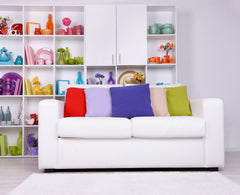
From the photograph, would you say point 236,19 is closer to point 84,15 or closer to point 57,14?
point 84,15

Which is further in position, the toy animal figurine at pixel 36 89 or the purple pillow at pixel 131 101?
the toy animal figurine at pixel 36 89

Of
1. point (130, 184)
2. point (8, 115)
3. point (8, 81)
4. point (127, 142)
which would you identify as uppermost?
point (8, 81)

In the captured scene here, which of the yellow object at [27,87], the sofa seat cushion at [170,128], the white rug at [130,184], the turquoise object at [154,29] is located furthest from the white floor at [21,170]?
the turquoise object at [154,29]

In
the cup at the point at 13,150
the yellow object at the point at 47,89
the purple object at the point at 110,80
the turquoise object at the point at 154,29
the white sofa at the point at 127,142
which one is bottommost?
the cup at the point at 13,150

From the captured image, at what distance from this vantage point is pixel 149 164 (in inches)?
113

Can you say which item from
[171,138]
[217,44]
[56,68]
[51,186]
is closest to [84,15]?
[56,68]

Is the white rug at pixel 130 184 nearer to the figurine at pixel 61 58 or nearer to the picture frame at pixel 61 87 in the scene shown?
Result: the picture frame at pixel 61 87

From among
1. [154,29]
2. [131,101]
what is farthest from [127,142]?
[154,29]

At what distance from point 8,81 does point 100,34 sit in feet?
4.73

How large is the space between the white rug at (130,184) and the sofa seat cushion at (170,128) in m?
0.37

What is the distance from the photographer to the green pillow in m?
3.40

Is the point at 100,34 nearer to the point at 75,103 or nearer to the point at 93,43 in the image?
the point at 93,43

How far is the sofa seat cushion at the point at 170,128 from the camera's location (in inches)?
112

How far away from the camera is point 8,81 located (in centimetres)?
431
